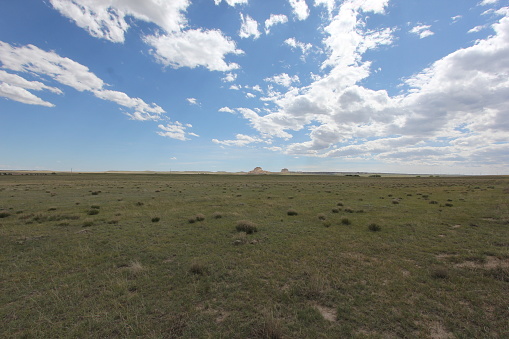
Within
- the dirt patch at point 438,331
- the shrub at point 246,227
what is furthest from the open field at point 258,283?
the shrub at point 246,227

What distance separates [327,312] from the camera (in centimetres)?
498

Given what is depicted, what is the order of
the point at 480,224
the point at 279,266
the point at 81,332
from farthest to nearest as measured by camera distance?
the point at 480,224 → the point at 279,266 → the point at 81,332

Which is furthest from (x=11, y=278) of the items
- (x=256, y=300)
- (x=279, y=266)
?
(x=279, y=266)

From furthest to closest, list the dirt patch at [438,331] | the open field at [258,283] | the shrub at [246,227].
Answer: the shrub at [246,227]
the open field at [258,283]
the dirt patch at [438,331]

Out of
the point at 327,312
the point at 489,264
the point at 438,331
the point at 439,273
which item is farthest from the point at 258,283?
the point at 489,264

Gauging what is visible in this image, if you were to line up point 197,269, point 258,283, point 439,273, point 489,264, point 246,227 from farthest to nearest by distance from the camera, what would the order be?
point 246,227
point 489,264
point 197,269
point 439,273
point 258,283

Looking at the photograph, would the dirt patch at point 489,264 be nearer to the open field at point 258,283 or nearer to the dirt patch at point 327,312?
the open field at point 258,283

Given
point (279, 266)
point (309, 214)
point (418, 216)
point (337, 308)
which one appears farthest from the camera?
point (309, 214)

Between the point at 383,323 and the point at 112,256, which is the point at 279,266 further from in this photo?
the point at 112,256

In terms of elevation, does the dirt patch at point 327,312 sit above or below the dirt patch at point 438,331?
below

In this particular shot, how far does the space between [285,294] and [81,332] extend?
461 cm

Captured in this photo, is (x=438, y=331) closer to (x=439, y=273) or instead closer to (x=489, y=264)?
(x=439, y=273)

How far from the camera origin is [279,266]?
736cm

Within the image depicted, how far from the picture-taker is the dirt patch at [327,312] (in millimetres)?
4787
